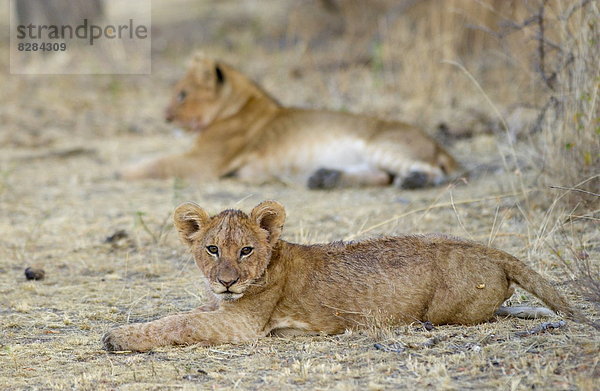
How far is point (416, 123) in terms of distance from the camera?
1166 cm

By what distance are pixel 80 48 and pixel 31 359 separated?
1283cm

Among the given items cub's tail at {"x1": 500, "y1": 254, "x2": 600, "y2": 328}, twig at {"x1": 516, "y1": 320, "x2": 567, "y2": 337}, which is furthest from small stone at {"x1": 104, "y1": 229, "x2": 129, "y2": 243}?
twig at {"x1": 516, "y1": 320, "x2": 567, "y2": 337}

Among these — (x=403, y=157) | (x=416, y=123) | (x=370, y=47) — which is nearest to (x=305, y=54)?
(x=370, y=47)

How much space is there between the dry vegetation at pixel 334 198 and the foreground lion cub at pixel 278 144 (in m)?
0.35

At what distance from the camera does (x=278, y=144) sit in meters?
9.73

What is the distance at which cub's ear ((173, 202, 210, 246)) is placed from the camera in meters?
4.64

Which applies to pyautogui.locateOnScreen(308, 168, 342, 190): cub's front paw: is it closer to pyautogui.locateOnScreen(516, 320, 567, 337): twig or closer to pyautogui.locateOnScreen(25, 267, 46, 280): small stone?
pyautogui.locateOnScreen(25, 267, 46, 280): small stone

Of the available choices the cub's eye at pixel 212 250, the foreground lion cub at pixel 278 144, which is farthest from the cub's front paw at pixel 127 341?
the foreground lion cub at pixel 278 144

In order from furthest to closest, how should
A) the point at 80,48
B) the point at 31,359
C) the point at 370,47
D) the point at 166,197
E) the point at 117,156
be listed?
the point at 80,48, the point at 370,47, the point at 117,156, the point at 166,197, the point at 31,359

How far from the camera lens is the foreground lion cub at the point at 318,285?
4.40 m

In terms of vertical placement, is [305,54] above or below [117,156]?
above

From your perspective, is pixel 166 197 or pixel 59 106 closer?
pixel 166 197

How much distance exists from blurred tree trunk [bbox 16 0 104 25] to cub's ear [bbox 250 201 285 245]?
1292 cm

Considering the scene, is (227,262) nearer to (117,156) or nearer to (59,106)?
(117,156)
